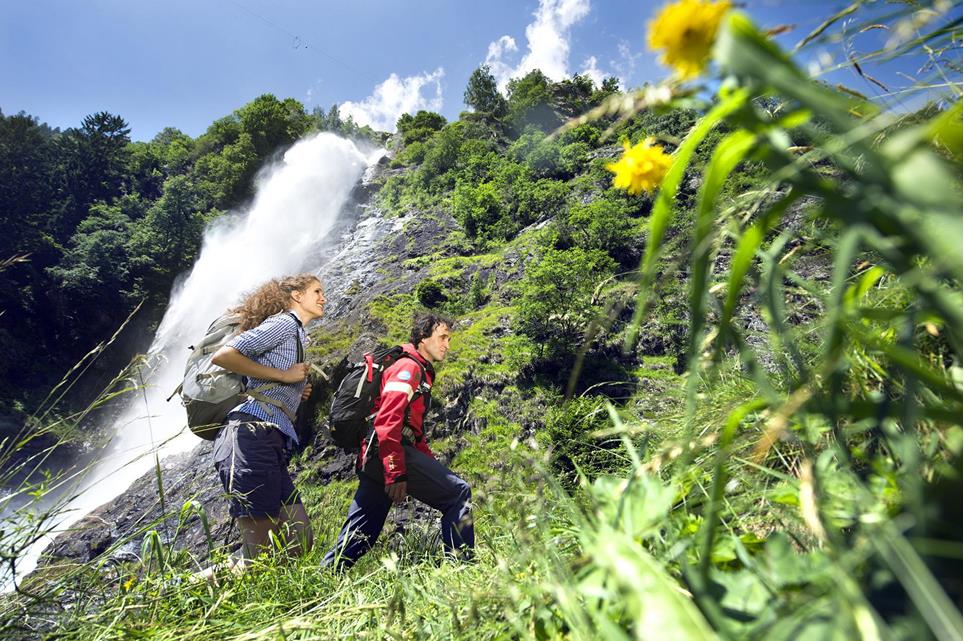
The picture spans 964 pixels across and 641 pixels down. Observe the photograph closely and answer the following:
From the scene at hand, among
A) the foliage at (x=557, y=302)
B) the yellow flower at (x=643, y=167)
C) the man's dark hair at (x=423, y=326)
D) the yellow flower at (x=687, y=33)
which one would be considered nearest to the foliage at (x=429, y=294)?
the foliage at (x=557, y=302)

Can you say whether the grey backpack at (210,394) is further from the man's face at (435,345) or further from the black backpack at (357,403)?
the man's face at (435,345)

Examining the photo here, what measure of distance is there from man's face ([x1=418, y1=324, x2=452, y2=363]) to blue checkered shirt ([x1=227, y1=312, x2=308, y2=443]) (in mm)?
823

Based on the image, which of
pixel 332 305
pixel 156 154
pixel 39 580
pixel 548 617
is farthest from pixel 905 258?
pixel 156 154

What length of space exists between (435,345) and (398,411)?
24.4 inches

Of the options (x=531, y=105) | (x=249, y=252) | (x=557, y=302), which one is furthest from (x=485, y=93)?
(x=557, y=302)

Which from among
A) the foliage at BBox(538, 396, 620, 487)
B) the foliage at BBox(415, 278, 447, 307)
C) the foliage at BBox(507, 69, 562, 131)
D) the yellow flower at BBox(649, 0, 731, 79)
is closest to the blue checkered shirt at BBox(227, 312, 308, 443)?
the foliage at BBox(538, 396, 620, 487)

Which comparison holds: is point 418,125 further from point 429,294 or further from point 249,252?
point 429,294

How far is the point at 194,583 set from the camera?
46.6 inches

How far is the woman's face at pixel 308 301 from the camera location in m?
2.62

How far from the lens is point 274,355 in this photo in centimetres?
232

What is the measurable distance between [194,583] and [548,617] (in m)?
0.97

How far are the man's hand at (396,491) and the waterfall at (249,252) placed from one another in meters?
14.2

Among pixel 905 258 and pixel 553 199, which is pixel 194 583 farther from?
pixel 553 199

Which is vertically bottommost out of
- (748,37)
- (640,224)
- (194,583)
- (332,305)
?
(332,305)
